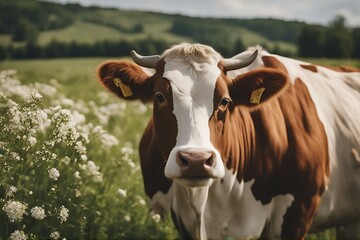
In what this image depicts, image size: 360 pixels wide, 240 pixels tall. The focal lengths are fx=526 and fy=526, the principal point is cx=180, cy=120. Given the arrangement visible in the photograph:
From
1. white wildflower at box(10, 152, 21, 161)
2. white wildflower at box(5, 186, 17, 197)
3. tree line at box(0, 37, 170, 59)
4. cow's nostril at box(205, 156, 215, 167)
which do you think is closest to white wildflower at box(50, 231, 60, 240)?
white wildflower at box(5, 186, 17, 197)

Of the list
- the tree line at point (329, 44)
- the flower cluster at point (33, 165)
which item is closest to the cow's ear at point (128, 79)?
the flower cluster at point (33, 165)

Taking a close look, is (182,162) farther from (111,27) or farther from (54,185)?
(111,27)

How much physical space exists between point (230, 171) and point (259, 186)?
0.34 meters

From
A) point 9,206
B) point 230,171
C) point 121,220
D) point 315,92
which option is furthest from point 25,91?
point 315,92

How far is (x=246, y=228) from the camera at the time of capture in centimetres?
447

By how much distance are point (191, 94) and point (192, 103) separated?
8 centimetres

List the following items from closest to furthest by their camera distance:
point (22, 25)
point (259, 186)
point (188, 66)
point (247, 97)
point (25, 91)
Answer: point (188, 66)
point (247, 97)
point (259, 186)
point (25, 91)
point (22, 25)

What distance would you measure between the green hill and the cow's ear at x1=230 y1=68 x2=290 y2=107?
5.54 metres

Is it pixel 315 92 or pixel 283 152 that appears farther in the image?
pixel 315 92

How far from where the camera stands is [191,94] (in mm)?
3699

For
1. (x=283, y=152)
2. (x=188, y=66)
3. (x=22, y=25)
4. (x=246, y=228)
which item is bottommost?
(x=22, y=25)

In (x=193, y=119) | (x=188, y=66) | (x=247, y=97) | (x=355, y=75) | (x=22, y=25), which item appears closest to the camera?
(x=193, y=119)

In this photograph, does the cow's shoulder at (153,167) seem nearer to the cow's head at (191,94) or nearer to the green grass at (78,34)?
the cow's head at (191,94)

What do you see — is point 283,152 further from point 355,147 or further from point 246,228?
point 355,147
